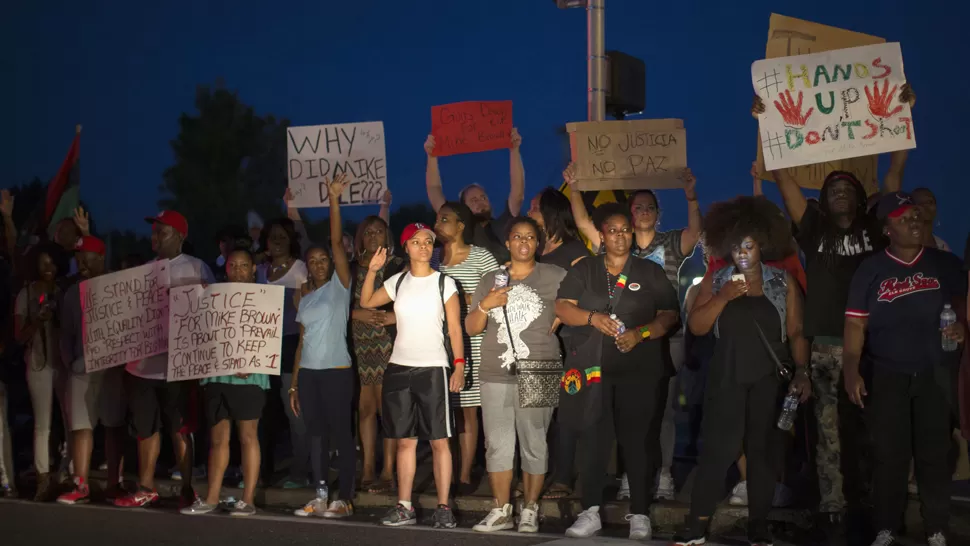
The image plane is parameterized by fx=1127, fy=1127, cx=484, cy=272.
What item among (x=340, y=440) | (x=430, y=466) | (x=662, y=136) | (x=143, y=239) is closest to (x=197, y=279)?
(x=340, y=440)

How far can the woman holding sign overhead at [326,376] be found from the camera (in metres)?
8.79

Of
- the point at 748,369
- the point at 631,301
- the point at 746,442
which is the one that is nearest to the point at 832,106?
the point at 631,301

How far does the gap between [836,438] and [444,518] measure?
278 centimetres

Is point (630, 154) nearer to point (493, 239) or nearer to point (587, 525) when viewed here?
point (493, 239)

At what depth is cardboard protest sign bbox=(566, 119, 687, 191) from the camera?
9266 mm

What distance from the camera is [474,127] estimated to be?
1050 cm

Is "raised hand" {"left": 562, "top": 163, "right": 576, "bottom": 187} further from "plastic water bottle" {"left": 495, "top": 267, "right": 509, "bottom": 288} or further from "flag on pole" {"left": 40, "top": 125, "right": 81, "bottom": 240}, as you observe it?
"flag on pole" {"left": 40, "top": 125, "right": 81, "bottom": 240}

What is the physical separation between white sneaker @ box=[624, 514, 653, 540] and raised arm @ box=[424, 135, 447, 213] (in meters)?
3.56

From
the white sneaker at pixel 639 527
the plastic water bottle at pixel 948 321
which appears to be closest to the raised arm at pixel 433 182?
the white sneaker at pixel 639 527

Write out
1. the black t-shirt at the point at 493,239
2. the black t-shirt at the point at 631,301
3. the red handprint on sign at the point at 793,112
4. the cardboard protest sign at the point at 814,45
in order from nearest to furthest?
1. the black t-shirt at the point at 631,301
2. the red handprint on sign at the point at 793,112
3. the cardboard protest sign at the point at 814,45
4. the black t-shirt at the point at 493,239

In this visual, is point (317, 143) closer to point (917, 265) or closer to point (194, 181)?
point (917, 265)

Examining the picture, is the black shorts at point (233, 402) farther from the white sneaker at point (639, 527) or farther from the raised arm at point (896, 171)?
the raised arm at point (896, 171)

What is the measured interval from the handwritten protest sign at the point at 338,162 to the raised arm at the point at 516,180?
1.24 metres

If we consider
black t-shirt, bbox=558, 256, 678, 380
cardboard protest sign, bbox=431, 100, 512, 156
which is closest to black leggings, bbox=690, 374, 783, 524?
black t-shirt, bbox=558, 256, 678, 380
